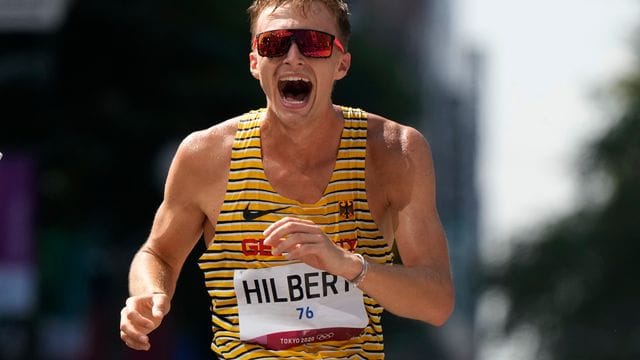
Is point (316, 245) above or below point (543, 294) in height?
above

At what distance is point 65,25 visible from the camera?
2922 cm

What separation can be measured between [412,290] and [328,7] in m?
1.05

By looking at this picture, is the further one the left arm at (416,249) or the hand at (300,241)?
the left arm at (416,249)

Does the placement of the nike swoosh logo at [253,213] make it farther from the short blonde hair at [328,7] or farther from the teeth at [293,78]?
the short blonde hair at [328,7]

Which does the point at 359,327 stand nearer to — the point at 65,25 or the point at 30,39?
the point at 30,39

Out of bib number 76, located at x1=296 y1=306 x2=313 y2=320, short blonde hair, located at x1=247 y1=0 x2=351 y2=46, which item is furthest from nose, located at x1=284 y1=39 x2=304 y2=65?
bib number 76, located at x1=296 y1=306 x2=313 y2=320

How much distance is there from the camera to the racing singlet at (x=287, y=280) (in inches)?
272

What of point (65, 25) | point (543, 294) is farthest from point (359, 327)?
point (543, 294)

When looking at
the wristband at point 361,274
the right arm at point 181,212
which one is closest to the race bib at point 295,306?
the right arm at point 181,212

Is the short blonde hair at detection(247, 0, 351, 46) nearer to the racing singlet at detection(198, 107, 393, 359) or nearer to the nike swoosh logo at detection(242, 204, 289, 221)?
the racing singlet at detection(198, 107, 393, 359)

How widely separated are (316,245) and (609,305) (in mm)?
39885

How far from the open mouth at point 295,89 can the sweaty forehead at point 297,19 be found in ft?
0.61

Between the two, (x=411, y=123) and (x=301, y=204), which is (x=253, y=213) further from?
(x=411, y=123)

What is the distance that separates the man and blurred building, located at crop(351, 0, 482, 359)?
5316cm
